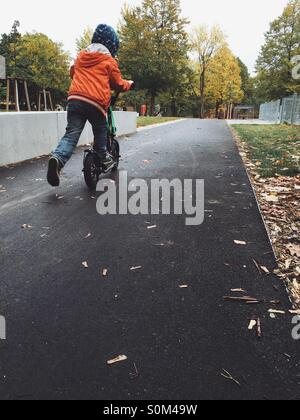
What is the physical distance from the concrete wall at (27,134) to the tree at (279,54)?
28711 mm

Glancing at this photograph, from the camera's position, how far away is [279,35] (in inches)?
1435

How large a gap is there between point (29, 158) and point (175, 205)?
4.31m

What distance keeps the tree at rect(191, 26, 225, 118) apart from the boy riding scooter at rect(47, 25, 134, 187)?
51412 millimetres

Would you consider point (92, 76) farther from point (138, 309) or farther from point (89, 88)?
point (138, 309)

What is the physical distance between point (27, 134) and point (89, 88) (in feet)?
10.3

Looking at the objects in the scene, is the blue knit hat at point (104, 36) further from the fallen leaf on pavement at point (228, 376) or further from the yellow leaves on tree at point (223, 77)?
the yellow leaves on tree at point (223, 77)

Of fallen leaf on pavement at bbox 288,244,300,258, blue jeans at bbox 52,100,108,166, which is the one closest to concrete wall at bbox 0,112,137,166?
blue jeans at bbox 52,100,108,166

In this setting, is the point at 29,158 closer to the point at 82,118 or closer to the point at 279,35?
the point at 82,118

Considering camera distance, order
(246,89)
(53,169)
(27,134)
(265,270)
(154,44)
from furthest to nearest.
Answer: (246,89), (154,44), (27,134), (53,169), (265,270)

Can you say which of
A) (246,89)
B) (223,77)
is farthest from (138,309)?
(246,89)

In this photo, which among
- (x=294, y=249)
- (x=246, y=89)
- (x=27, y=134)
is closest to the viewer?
(x=294, y=249)

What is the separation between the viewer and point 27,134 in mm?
7367

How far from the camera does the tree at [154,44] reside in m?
41.1

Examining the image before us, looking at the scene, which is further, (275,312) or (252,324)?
(275,312)
